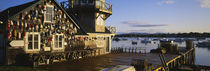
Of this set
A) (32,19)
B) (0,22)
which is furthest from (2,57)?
(32,19)

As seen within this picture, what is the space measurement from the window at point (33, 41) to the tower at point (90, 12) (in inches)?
317

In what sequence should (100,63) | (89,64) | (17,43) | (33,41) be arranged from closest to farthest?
1. (17,43)
2. (33,41)
3. (89,64)
4. (100,63)

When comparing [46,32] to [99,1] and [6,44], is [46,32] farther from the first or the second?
[99,1]

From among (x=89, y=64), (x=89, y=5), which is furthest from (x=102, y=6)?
(x=89, y=64)

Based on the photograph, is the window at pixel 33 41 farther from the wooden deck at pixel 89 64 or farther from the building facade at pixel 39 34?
the wooden deck at pixel 89 64

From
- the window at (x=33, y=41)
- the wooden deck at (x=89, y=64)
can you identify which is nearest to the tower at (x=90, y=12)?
the wooden deck at (x=89, y=64)

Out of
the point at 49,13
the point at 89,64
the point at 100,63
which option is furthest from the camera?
the point at 49,13

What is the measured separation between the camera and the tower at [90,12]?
21.4m

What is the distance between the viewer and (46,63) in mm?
13961

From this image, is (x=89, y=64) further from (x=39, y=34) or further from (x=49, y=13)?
(x=49, y=13)

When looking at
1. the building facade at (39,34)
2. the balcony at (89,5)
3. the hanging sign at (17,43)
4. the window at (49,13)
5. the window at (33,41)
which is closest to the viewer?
the hanging sign at (17,43)

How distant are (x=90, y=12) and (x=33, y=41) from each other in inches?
390

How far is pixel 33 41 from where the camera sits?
45.0ft

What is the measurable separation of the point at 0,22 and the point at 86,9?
434 inches
